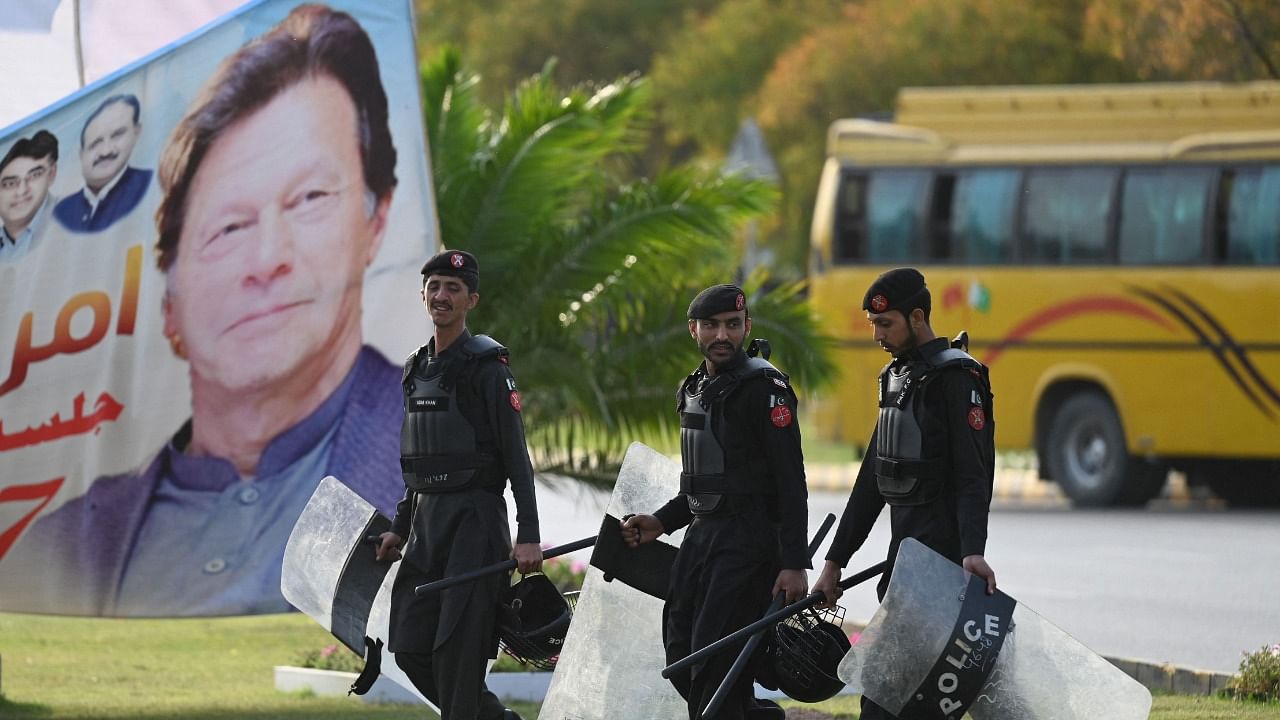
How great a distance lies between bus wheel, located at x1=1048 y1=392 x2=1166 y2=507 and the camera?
20.7 meters

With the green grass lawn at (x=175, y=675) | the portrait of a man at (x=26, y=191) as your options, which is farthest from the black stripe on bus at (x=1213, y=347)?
the portrait of a man at (x=26, y=191)

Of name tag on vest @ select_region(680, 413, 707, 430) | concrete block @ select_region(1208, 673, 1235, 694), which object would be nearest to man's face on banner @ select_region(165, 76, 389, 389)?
name tag on vest @ select_region(680, 413, 707, 430)

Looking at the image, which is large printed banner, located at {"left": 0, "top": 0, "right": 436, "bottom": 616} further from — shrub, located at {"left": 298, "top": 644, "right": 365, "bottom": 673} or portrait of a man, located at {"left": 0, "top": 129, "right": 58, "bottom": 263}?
shrub, located at {"left": 298, "top": 644, "right": 365, "bottom": 673}

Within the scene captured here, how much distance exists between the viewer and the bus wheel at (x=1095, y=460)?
20.7 metres

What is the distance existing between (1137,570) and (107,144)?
889 centimetres

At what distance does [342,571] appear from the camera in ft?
25.8

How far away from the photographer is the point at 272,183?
9.84 meters

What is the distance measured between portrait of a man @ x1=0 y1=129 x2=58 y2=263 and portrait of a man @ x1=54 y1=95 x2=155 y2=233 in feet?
0.34

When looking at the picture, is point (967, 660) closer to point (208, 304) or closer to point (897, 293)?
point (897, 293)

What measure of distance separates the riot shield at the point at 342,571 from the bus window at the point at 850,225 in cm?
1432

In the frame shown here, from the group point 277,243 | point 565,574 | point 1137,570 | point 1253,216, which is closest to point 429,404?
point 277,243

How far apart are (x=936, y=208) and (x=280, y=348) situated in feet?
41.3

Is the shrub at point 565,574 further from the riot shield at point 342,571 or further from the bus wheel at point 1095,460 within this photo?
the bus wheel at point 1095,460

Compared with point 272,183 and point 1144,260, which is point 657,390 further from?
point 1144,260
